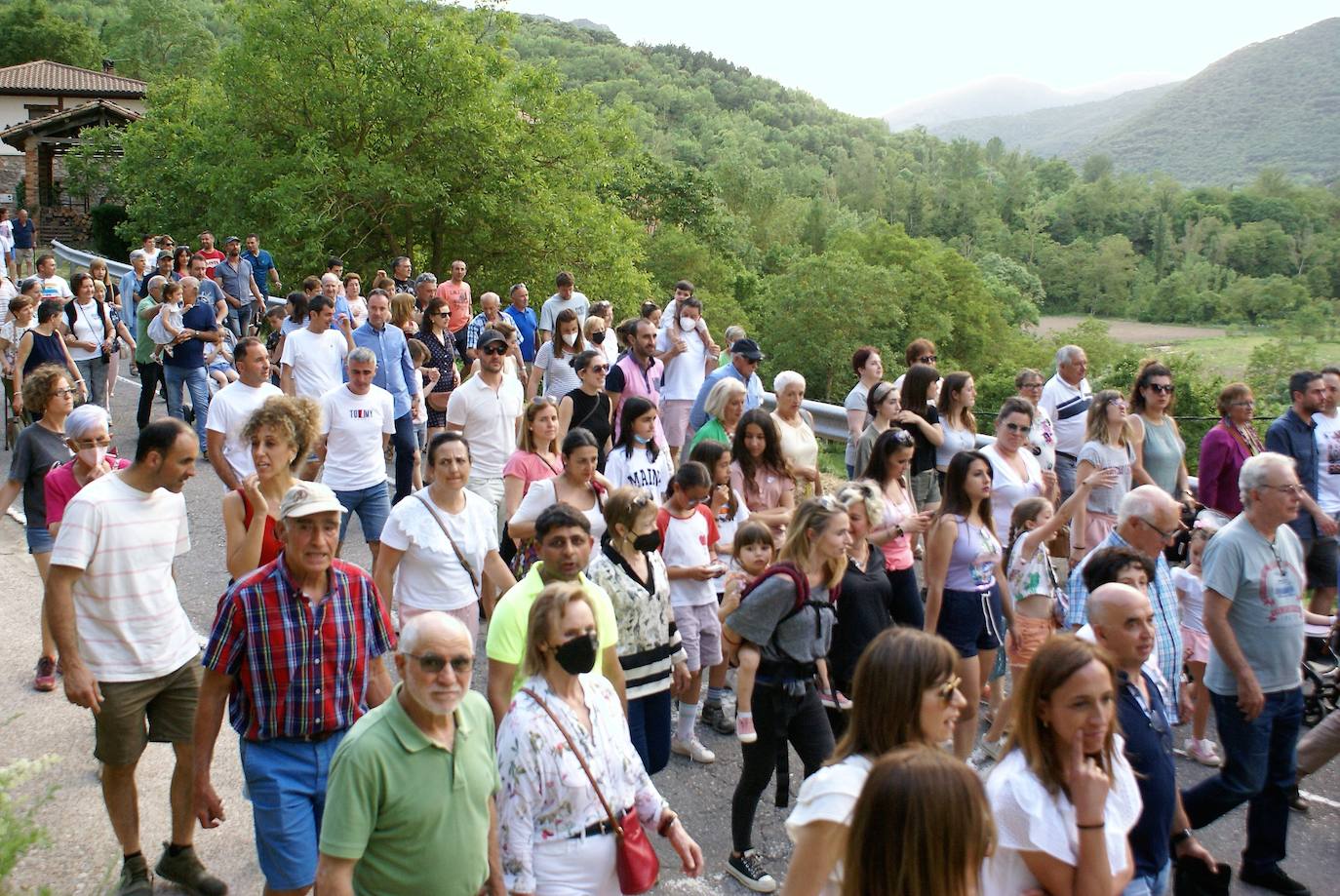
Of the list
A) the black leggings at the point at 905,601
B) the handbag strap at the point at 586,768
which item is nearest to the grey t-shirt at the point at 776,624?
the black leggings at the point at 905,601

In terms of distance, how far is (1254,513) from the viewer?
204 inches

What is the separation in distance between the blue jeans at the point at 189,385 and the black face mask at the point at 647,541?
760 cm

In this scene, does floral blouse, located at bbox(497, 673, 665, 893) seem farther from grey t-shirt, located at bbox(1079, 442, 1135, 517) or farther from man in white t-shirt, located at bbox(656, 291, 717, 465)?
man in white t-shirt, located at bbox(656, 291, 717, 465)

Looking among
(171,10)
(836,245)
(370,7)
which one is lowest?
(836,245)

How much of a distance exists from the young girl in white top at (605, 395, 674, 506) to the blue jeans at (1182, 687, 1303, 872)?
3325 mm

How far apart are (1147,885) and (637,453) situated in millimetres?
4051

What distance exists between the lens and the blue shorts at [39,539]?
6.83 m

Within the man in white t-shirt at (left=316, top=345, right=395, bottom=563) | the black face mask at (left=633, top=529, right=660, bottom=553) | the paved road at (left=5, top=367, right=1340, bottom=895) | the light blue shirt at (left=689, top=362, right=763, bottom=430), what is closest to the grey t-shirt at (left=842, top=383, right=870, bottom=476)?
the light blue shirt at (left=689, top=362, right=763, bottom=430)

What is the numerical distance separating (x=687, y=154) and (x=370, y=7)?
10938 cm

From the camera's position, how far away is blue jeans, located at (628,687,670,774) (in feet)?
17.4

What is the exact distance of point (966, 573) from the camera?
6133mm

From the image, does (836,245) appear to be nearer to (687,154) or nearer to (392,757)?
(687,154)

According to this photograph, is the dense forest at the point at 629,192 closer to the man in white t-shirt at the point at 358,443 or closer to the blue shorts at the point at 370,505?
the man in white t-shirt at the point at 358,443

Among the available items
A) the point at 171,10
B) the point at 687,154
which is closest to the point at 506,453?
the point at 171,10
